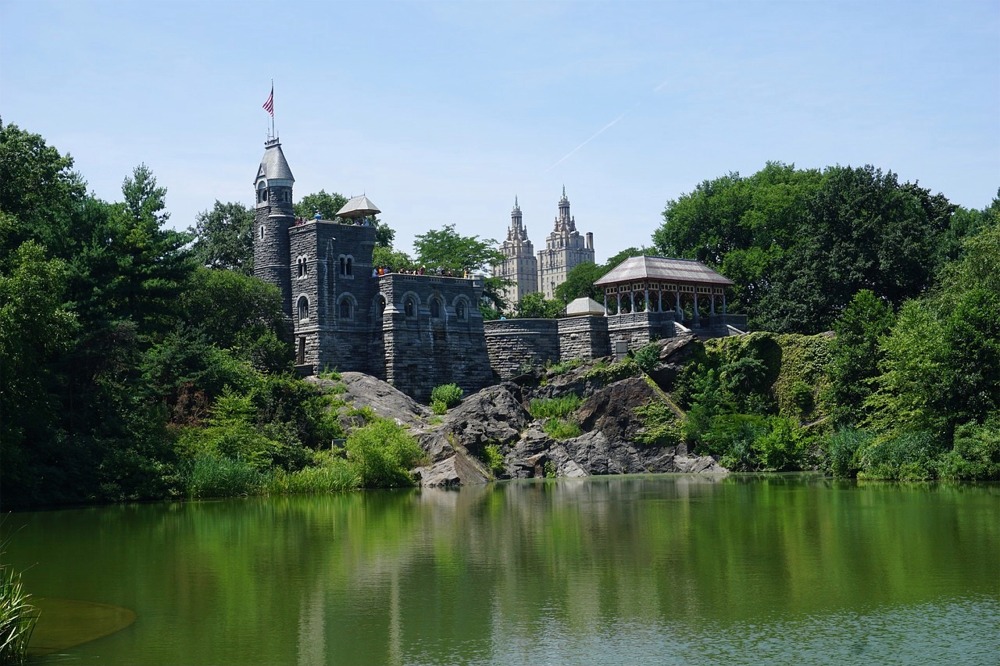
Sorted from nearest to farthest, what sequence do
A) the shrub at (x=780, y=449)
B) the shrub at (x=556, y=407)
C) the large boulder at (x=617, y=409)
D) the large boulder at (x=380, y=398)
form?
1. the shrub at (x=780, y=449)
2. the large boulder at (x=380, y=398)
3. the large boulder at (x=617, y=409)
4. the shrub at (x=556, y=407)

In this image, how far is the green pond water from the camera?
13203mm

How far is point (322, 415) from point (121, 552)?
67.1 ft

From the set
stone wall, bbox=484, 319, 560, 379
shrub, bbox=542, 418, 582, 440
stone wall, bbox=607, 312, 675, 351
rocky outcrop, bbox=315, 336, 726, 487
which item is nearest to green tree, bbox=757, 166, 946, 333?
stone wall, bbox=607, 312, 675, 351

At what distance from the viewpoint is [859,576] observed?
1727 cm

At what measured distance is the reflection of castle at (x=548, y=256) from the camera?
17638 cm

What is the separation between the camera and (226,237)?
63.4 metres

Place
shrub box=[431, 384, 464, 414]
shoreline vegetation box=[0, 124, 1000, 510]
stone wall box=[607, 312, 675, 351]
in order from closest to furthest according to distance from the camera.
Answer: shoreline vegetation box=[0, 124, 1000, 510] < shrub box=[431, 384, 464, 414] < stone wall box=[607, 312, 675, 351]

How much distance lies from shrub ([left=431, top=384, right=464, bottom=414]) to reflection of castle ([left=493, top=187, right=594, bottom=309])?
123029 mm

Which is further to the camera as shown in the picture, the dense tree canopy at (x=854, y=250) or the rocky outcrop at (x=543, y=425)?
the dense tree canopy at (x=854, y=250)

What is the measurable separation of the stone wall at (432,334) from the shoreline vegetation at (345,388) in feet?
6.76

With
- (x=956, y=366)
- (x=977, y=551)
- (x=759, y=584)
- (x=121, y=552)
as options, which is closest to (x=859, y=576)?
(x=759, y=584)

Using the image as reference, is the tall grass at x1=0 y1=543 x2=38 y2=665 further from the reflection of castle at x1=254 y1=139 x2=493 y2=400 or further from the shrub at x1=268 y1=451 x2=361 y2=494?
the reflection of castle at x1=254 y1=139 x2=493 y2=400

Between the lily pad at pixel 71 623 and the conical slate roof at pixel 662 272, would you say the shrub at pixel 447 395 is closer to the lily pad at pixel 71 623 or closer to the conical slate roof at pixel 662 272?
the conical slate roof at pixel 662 272

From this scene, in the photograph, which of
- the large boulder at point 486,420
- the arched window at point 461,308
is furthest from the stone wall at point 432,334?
the large boulder at point 486,420
